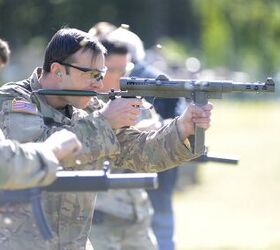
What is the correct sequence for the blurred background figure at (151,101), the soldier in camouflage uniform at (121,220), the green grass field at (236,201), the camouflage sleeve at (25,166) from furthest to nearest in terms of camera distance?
the green grass field at (236,201) → the soldier in camouflage uniform at (121,220) → the blurred background figure at (151,101) → the camouflage sleeve at (25,166)

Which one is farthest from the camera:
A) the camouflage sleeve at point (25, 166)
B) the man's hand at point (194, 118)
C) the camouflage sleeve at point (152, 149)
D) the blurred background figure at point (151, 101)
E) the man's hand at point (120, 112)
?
the blurred background figure at point (151, 101)

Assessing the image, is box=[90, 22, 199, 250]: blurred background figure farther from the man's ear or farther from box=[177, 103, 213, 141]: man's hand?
the man's ear

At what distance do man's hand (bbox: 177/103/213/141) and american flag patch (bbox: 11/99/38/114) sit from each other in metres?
0.82

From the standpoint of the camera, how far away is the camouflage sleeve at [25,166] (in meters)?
4.64

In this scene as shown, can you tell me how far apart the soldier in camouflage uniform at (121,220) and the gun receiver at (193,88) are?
1.78 meters

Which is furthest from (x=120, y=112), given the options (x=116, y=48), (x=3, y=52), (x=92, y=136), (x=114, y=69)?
(x=3, y=52)

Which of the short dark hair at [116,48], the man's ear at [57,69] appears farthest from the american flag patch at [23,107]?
the short dark hair at [116,48]

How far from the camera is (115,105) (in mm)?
5812

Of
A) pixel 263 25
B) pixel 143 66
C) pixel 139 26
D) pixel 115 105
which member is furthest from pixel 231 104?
pixel 115 105

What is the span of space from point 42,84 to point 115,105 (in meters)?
0.41

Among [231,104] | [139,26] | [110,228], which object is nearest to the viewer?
[110,228]

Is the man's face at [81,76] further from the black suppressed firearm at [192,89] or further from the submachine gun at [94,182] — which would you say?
the submachine gun at [94,182]

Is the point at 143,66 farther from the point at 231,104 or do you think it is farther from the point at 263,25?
the point at 263,25

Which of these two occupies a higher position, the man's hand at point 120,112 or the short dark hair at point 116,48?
the short dark hair at point 116,48
